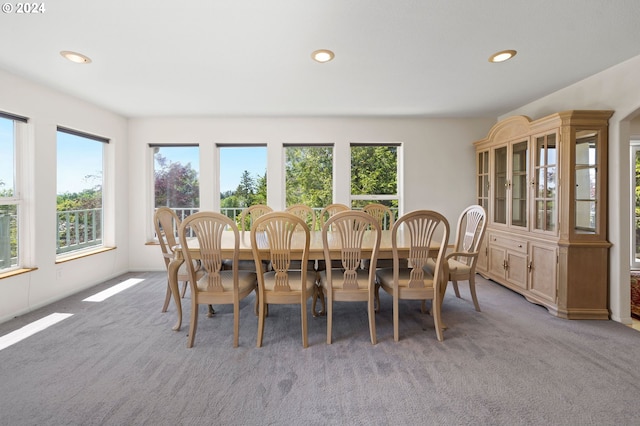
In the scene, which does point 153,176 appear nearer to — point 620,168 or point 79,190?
point 79,190

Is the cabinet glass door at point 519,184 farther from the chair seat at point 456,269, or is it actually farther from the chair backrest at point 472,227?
the chair seat at point 456,269

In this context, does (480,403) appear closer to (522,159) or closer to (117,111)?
(522,159)

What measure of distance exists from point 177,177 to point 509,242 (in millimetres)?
4787

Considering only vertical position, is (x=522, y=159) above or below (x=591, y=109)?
below

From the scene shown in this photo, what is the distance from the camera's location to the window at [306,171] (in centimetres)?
449

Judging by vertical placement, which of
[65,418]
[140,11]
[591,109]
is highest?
[140,11]

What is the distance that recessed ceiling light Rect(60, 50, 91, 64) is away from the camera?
7.70 ft

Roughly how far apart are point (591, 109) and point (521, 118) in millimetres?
585

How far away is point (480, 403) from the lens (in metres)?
1.57

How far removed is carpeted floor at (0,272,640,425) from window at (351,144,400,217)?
2.19 meters

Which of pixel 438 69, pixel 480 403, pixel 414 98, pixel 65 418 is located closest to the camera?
pixel 65 418

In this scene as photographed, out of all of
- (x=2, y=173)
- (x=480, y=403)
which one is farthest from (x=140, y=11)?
(x=480, y=403)

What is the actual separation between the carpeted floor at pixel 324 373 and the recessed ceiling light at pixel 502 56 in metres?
2.35

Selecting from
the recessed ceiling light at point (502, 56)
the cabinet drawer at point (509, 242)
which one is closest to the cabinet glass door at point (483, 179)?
the cabinet drawer at point (509, 242)
